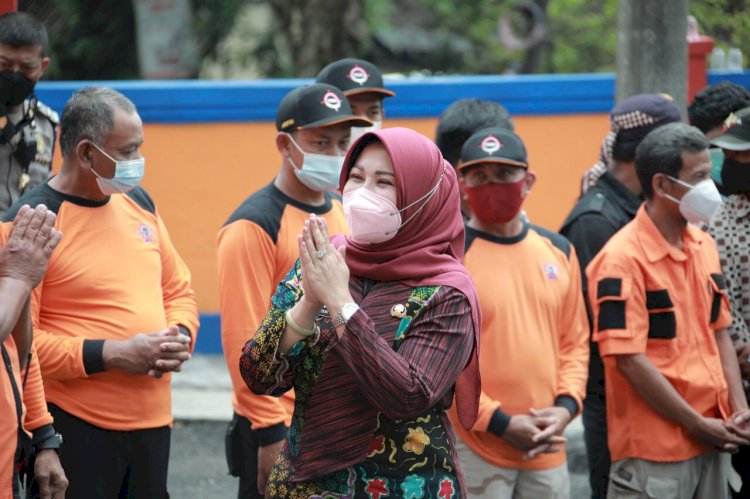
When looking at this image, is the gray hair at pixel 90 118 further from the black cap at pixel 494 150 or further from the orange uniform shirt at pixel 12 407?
the black cap at pixel 494 150

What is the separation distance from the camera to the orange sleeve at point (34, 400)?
155 inches

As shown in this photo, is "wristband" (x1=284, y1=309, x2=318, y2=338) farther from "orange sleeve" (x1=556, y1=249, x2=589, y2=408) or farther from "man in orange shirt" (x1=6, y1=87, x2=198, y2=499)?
"orange sleeve" (x1=556, y1=249, x2=589, y2=408)

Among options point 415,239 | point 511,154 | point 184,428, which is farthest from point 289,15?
point 415,239

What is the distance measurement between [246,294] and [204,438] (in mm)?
3604

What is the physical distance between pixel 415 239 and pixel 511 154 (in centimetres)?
A: 149

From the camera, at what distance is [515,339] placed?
468cm

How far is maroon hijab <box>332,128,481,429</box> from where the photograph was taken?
337 centimetres

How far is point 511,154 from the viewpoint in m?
4.81

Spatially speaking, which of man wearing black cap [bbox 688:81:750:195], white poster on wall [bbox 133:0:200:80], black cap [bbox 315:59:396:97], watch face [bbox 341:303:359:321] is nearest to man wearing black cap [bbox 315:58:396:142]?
black cap [bbox 315:59:396:97]

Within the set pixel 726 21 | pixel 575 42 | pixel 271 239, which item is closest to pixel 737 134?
pixel 271 239

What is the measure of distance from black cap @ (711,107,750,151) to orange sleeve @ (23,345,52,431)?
3154 mm

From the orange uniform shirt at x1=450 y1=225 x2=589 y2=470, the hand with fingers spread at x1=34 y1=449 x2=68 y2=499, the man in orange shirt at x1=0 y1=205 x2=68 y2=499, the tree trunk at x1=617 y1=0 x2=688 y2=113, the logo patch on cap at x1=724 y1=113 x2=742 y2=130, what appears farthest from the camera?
the tree trunk at x1=617 y1=0 x2=688 y2=113

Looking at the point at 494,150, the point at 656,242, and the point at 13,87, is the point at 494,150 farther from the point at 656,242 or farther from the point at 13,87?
the point at 13,87

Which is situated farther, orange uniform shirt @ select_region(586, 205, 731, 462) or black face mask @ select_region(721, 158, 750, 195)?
black face mask @ select_region(721, 158, 750, 195)
